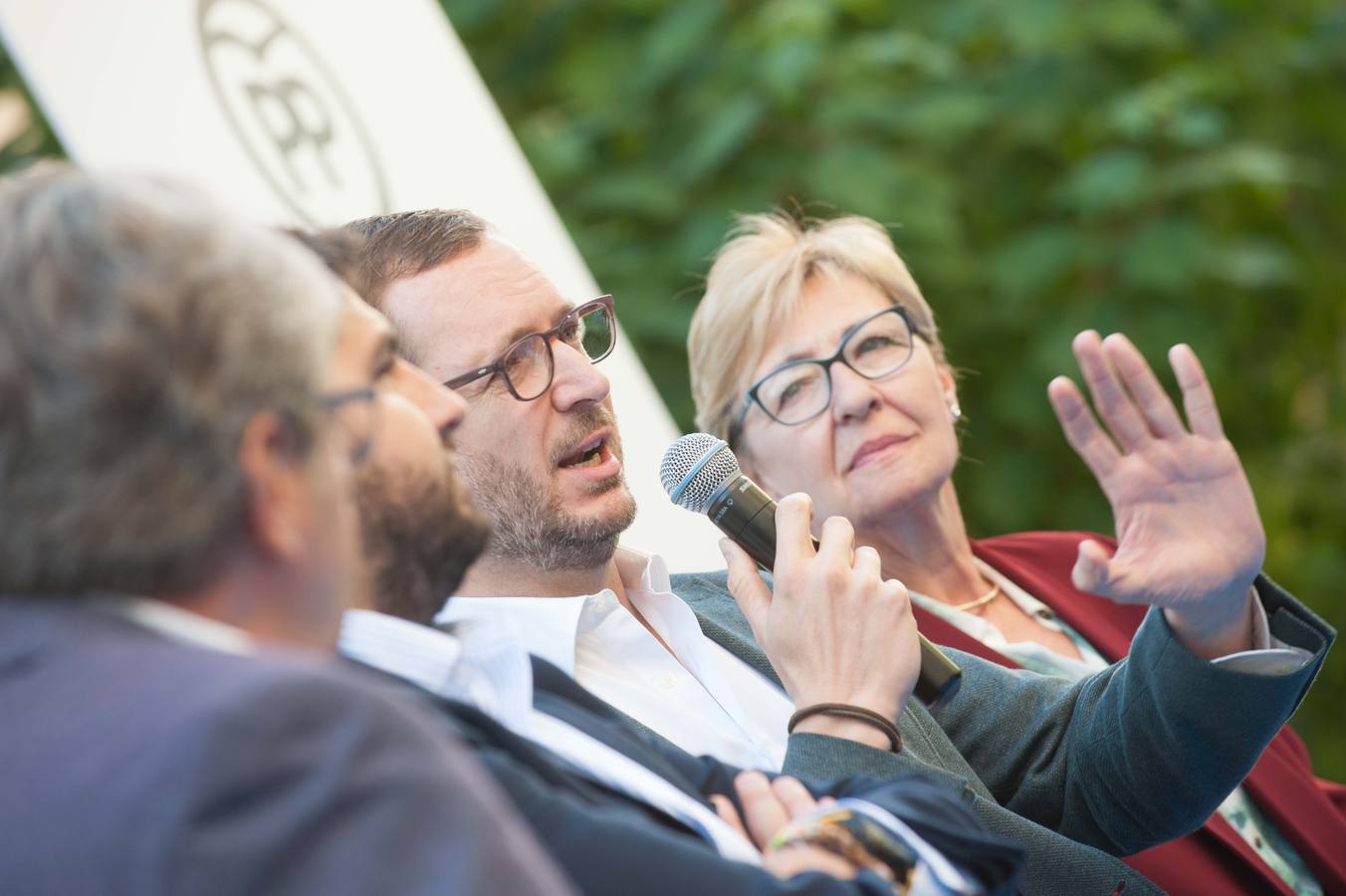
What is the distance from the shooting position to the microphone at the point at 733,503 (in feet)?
4.81

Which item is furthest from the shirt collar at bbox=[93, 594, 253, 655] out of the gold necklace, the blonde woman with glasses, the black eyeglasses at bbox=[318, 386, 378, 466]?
the gold necklace

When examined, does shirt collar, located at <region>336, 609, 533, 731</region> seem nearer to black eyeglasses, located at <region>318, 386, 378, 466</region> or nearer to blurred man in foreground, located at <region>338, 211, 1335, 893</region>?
black eyeglasses, located at <region>318, 386, 378, 466</region>

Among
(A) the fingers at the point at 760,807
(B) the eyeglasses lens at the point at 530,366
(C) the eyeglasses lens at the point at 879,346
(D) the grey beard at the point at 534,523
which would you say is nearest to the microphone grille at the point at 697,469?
(D) the grey beard at the point at 534,523

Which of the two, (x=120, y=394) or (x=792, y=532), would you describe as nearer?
(x=120, y=394)

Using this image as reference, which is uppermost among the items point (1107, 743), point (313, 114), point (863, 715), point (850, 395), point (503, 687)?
point (313, 114)

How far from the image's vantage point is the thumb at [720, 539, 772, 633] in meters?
1.51

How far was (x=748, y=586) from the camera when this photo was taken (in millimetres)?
1538

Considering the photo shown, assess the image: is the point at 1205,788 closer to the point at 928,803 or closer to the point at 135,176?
the point at 928,803

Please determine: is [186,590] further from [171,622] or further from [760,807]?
[760,807]

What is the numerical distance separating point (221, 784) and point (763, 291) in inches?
75.6

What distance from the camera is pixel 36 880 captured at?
0.71m

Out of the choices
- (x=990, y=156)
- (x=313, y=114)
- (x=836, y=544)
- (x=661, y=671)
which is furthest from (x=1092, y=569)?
(x=990, y=156)

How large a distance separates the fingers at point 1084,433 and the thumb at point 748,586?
1.73ft

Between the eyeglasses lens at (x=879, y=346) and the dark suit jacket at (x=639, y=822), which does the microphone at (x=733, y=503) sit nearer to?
the dark suit jacket at (x=639, y=822)
